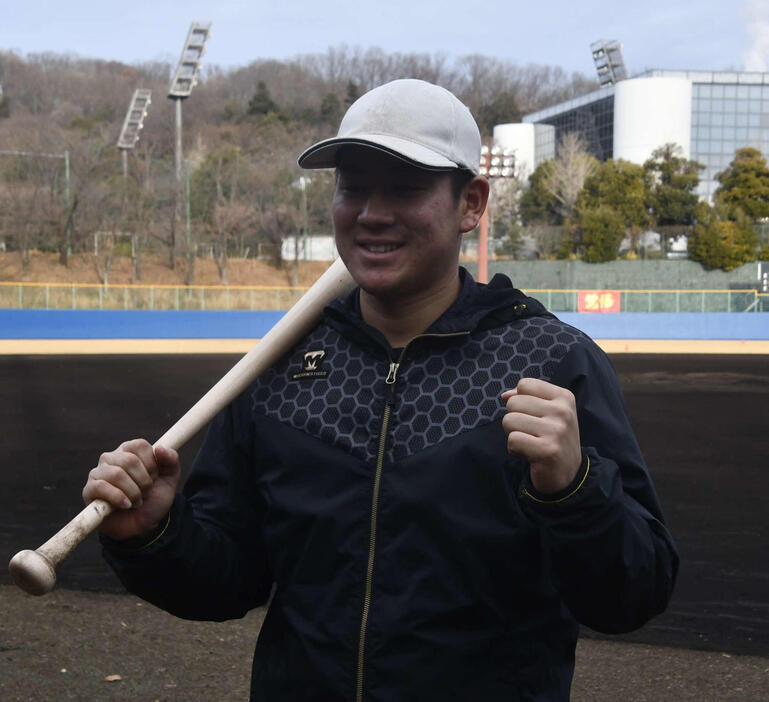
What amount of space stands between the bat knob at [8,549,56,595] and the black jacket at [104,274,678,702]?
263mm

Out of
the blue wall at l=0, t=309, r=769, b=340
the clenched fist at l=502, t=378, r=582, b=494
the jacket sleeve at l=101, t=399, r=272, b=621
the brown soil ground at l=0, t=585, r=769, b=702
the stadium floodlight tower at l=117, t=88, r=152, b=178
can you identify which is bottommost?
the blue wall at l=0, t=309, r=769, b=340

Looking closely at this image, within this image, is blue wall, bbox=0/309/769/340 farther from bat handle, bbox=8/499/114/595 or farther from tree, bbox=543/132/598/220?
bat handle, bbox=8/499/114/595

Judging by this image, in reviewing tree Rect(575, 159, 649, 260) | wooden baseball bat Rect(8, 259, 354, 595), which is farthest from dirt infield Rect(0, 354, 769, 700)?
tree Rect(575, 159, 649, 260)

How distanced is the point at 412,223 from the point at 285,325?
392 mm

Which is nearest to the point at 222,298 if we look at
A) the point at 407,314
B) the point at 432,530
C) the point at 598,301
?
the point at 598,301

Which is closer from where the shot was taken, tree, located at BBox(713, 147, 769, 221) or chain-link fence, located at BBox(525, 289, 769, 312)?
chain-link fence, located at BBox(525, 289, 769, 312)

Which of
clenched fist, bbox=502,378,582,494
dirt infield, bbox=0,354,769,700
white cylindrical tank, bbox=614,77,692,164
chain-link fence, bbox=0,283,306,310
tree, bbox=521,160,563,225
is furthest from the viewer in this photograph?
white cylindrical tank, bbox=614,77,692,164

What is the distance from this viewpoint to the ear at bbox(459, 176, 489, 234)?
6.85ft

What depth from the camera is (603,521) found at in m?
1.67

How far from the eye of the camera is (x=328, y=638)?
1.88 metres

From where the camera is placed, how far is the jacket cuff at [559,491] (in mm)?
1651

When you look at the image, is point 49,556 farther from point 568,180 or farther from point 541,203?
point 541,203

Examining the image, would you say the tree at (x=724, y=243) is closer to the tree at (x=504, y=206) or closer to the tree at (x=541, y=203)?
the tree at (x=541, y=203)

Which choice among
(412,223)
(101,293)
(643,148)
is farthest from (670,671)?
(643,148)
